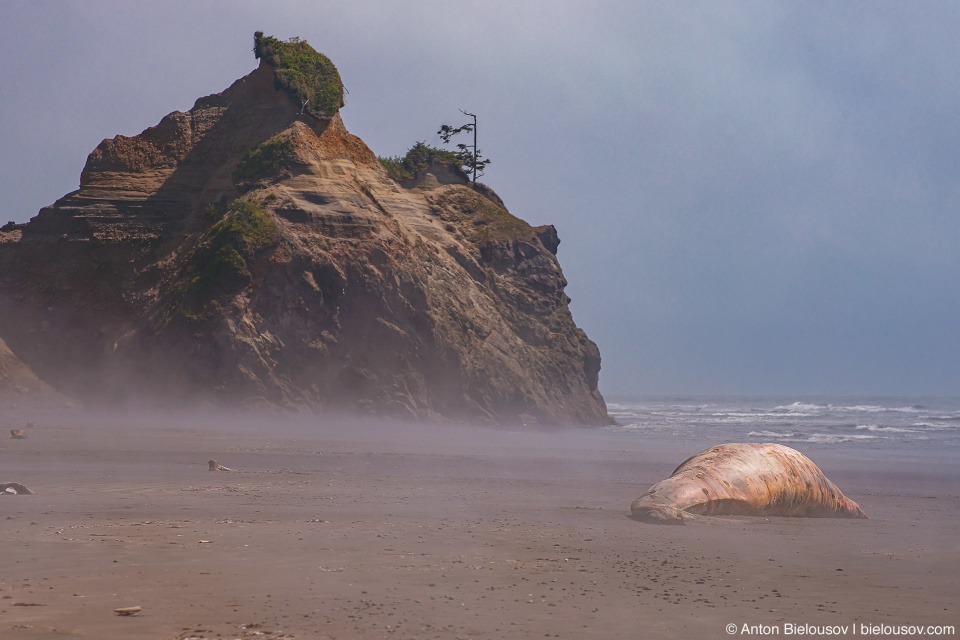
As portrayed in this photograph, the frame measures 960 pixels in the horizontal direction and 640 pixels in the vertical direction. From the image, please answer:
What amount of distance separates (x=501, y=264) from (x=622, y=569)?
3089 cm

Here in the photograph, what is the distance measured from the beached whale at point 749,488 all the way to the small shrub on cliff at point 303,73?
85.7 ft

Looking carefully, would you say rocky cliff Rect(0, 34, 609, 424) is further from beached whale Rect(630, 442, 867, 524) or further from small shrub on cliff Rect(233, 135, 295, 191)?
beached whale Rect(630, 442, 867, 524)

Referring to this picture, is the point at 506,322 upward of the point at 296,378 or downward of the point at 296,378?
upward

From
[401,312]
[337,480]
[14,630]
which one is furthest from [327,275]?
[14,630]

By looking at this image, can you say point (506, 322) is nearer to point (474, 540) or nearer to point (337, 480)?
point (337, 480)

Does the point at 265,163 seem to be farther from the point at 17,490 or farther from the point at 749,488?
the point at 749,488

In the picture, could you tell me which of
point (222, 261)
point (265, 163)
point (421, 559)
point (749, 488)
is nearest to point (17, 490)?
point (421, 559)

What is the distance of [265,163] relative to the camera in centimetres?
3038

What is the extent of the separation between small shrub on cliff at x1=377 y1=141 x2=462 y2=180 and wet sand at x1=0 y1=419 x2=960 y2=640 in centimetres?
2783

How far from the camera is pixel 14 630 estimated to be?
384 centimetres

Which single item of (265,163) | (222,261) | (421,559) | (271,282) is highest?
(265,163)

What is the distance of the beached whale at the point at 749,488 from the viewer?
28.7 feet

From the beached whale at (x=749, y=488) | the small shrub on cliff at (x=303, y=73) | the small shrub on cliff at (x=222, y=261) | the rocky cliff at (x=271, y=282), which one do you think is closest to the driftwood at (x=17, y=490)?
the beached whale at (x=749, y=488)

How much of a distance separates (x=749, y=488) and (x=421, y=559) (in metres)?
4.77
